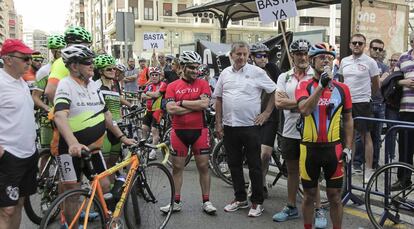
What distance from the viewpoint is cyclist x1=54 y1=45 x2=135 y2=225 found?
3.76 m

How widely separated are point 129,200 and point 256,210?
175 cm

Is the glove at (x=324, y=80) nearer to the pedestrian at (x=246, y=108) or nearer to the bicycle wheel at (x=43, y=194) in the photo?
the pedestrian at (x=246, y=108)

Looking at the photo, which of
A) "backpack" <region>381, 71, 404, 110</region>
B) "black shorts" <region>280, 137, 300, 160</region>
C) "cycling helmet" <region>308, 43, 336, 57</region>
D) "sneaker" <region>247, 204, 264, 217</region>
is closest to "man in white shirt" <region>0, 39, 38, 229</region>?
"cycling helmet" <region>308, 43, 336, 57</region>

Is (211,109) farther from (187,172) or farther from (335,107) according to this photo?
(335,107)

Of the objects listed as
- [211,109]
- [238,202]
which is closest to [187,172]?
[211,109]

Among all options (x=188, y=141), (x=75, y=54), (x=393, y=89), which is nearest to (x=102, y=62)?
(x=188, y=141)

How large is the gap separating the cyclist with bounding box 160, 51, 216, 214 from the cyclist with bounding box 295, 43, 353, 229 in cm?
160

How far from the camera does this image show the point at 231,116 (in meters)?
5.33

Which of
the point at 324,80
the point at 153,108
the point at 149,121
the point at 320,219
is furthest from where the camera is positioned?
the point at 149,121

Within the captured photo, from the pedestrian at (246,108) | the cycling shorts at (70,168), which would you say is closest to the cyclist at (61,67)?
the cycling shorts at (70,168)

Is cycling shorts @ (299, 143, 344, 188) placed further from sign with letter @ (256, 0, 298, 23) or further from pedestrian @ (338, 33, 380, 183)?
sign with letter @ (256, 0, 298, 23)

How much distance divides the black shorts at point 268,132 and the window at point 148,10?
5375cm

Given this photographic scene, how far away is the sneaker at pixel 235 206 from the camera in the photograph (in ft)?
17.9

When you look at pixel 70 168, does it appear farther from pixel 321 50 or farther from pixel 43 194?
pixel 321 50
